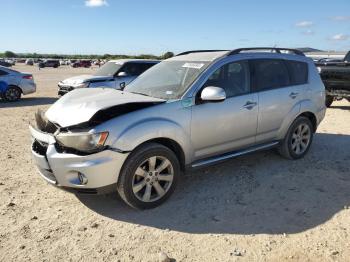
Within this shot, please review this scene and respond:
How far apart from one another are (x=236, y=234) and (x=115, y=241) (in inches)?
48.1

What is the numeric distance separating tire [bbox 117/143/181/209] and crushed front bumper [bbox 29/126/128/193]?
12 centimetres

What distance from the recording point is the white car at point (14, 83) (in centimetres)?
1477

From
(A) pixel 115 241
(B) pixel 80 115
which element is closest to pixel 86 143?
(B) pixel 80 115

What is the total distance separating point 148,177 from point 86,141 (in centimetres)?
84

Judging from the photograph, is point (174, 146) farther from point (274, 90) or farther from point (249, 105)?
point (274, 90)

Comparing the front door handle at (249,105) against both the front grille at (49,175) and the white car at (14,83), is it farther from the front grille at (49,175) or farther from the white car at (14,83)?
the white car at (14,83)

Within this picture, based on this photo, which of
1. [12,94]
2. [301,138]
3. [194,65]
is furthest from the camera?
[12,94]

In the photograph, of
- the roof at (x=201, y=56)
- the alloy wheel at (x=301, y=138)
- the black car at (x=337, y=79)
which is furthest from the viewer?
the black car at (x=337, y=79)

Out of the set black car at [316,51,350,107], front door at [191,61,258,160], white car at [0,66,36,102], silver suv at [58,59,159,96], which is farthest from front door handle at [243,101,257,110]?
white car at [0,66,36,102]

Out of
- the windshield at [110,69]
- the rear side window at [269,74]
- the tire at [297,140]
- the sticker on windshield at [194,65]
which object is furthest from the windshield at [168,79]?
the windshield at [110,69]

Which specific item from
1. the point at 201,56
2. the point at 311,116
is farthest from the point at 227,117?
the point at 311,116

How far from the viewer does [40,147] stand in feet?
14.8

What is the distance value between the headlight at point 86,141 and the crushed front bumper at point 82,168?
0.25ft

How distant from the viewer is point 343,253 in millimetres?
3588
